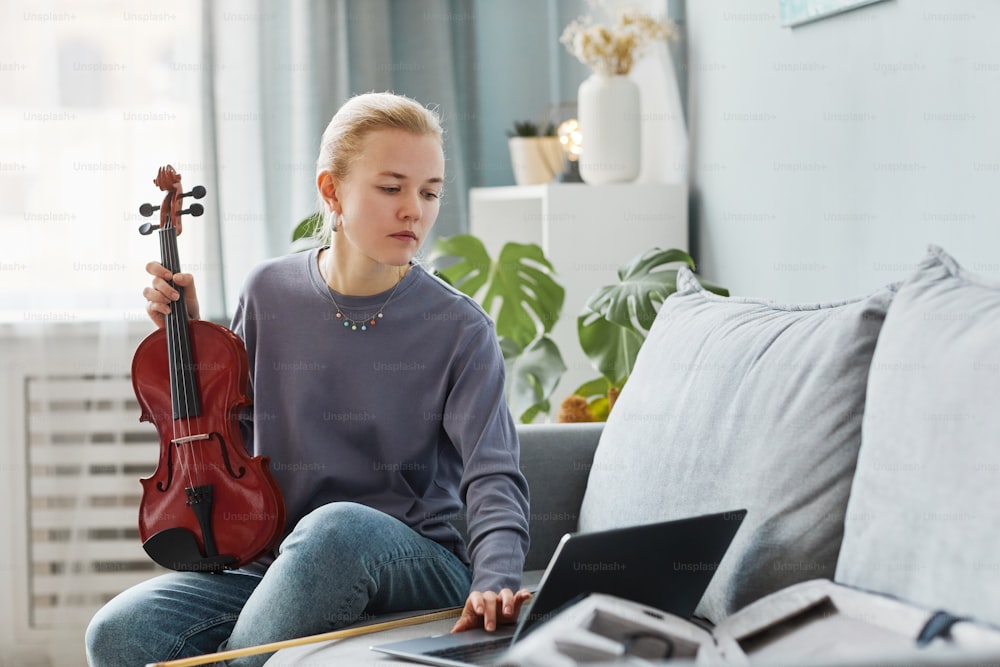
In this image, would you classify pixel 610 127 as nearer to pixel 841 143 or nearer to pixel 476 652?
pixel 841 143

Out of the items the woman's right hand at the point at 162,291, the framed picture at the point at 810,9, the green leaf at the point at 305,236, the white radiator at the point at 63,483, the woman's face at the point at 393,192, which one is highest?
the framed picture at the point at 810,9

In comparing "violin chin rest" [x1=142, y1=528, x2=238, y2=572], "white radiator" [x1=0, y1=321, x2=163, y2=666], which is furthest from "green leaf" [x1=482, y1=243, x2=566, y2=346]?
"violin chin rest" [x1=142, y1=528, x2=238, y2=572]

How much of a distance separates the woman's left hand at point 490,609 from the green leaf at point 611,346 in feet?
3.20

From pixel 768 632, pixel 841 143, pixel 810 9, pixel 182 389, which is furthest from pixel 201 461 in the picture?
pixel 810 9

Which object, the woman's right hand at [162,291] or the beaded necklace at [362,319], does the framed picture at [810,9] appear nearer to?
the beaded necklace at [362,319]

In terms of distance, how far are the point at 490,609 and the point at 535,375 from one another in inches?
42.1

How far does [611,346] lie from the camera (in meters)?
2.26

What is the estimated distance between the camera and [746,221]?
2.37 metres

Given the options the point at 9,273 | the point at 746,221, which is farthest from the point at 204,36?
the point at 746,221

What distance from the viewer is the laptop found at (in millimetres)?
1121

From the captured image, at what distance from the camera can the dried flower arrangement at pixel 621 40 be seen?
2.58 m

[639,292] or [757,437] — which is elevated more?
[639,292]

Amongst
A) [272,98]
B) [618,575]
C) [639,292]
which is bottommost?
[618,575]

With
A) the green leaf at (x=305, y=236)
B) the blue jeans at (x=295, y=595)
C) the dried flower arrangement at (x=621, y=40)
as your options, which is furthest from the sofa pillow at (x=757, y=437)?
the dried flower arrangement at (x=621, y=40)
